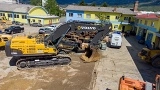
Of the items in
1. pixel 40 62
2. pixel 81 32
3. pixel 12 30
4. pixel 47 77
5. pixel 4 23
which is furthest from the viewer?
pixel 4 23

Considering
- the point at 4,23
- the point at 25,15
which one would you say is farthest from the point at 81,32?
the point at 25,15

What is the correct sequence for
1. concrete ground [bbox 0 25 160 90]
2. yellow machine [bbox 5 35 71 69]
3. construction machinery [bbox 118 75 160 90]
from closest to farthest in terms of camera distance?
construction machinery [bbox 118 75 160 90], concrete ground [bbox 0 25 160 90], yellow machine [bbox 5 35 71 69]

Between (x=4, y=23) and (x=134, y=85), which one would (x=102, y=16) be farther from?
(x=134, y=85)

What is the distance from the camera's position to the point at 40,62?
14516 mm

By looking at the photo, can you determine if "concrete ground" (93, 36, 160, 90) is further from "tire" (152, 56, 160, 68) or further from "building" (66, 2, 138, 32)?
"building" (66, 2, 138, 32)

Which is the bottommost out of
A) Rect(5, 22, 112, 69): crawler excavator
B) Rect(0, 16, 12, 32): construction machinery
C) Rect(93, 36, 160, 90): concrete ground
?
Rect(93, 36, 160, 90): concrete ground

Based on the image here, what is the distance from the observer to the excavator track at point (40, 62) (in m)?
14.1

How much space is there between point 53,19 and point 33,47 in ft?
119

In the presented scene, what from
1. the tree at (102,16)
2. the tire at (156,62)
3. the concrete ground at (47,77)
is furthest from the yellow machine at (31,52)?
the tree at (102,16)

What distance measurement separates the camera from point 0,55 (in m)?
17.7

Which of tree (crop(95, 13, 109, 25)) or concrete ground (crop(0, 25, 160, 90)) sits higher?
tree (crop(95, 13, 109, 25))

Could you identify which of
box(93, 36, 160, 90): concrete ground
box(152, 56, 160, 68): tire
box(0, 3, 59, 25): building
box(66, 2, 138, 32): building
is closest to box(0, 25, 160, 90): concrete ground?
box(93, 36, 160, 90): concrete ground

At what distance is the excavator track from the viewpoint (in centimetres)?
1406

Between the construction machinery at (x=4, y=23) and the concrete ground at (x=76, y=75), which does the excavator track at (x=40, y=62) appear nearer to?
the concrete ground at (x=76, y=75)
